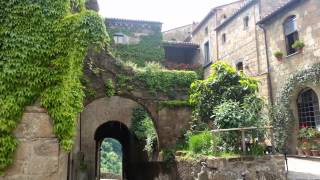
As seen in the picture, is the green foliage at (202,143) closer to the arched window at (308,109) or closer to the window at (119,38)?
the arched window at (308,109)

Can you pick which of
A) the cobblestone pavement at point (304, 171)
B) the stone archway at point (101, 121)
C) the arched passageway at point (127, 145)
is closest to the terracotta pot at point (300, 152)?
the cobblestone pavement at point (304, 171)

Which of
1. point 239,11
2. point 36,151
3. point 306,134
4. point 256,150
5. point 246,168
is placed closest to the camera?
point 36,151

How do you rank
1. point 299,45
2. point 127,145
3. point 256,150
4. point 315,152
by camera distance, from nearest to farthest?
point 256,150
point 315,152
point 299,45
point 127,145

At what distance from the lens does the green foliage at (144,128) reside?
47.5ft

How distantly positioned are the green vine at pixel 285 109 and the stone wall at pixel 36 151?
430 inches

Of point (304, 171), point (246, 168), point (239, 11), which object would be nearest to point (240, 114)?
point (246, 168)

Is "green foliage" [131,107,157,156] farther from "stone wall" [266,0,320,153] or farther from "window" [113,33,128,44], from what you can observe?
"stone wall" [266,0,320,153]

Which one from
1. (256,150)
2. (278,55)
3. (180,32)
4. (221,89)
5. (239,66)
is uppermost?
(180,32)

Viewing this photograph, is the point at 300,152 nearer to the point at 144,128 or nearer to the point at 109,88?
the point at 144,128

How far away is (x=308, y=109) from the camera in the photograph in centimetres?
1385

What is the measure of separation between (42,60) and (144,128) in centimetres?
1124

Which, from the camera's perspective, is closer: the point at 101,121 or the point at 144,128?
the point at 144,128

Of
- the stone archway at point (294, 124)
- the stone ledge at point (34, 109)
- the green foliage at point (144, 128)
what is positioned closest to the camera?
the stone ledge at point (34, 109)

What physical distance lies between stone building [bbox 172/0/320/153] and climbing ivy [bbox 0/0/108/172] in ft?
33.1
